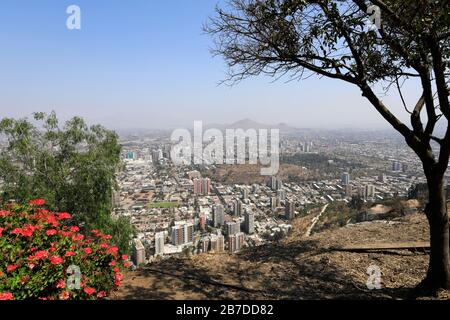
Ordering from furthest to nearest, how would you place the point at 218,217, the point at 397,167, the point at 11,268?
1. the point at 397,167
2. the point at 218,217
3. the point at 11,268

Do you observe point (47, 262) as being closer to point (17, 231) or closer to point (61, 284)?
point (61, 284)

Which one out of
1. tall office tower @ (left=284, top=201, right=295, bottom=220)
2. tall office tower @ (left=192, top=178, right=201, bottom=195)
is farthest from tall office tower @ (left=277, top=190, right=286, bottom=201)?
tall office tower @ (left=192, top=178, right=201, bottom=195)

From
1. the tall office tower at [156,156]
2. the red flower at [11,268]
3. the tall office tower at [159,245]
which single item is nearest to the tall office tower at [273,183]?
the tall office tower at [156,156]

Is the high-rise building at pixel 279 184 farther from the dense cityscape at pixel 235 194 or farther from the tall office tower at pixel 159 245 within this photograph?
the tall office tower at pixel 159 245

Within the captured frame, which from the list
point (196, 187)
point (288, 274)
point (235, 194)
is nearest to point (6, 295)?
point (288, 274)
